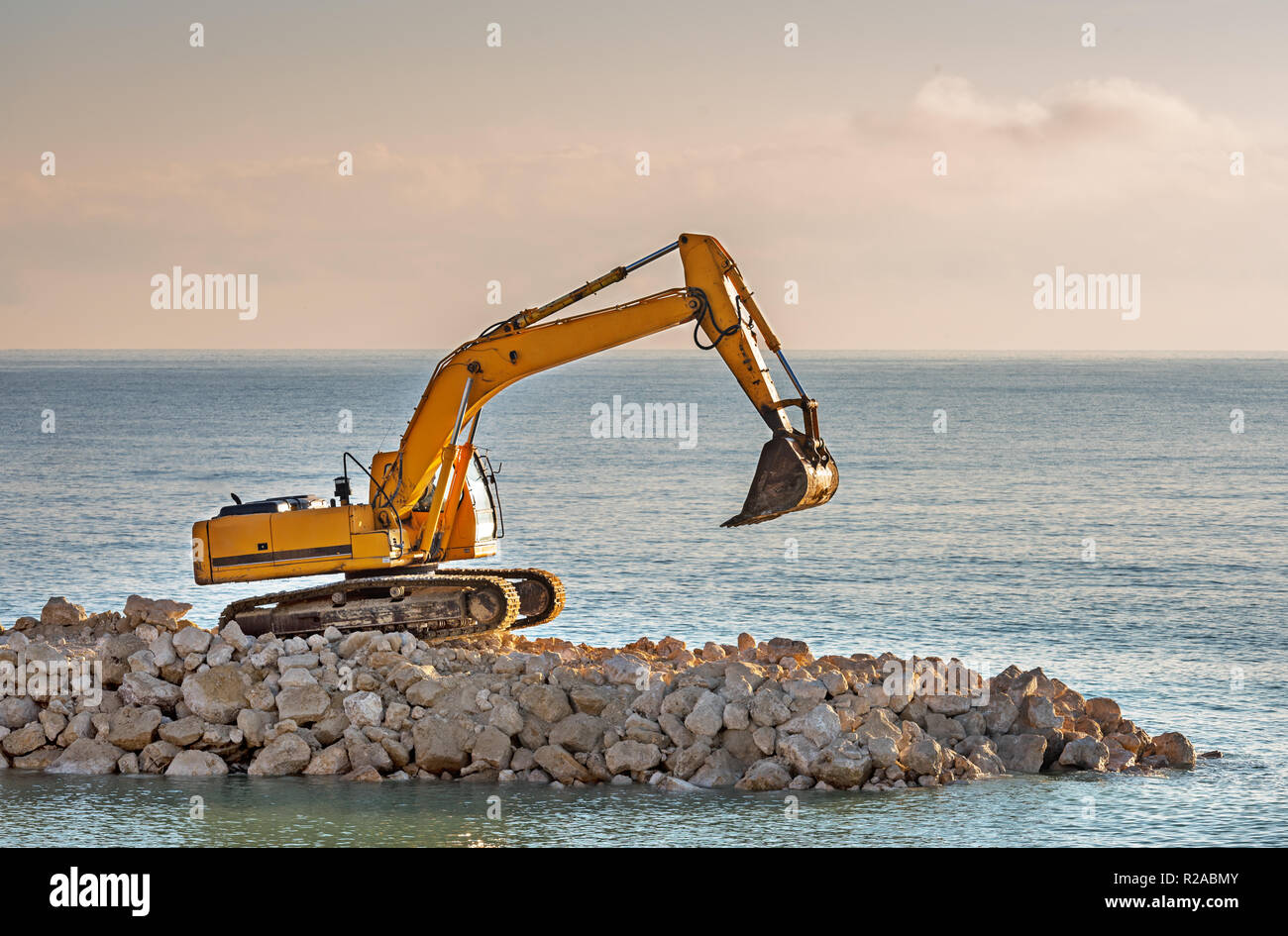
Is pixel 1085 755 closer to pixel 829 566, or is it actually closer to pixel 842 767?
pixel 842 767

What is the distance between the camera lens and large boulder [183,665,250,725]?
1861cm

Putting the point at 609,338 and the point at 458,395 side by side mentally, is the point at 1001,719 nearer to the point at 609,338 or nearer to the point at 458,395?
the point at 609,338

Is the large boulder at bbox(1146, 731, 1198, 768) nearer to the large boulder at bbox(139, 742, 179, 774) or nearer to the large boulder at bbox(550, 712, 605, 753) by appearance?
the large boulder at bbox(550, 712, 605, 753)

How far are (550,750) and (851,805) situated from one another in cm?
334

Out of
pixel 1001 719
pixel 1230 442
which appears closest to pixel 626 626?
pixel 1001 719

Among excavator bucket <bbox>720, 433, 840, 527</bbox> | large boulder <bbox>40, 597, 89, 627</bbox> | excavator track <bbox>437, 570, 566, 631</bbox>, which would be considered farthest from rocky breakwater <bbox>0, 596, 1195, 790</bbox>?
excavator track <bbox>437, 570, 566, 631</bbox>

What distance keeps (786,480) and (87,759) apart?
8628 millimetres

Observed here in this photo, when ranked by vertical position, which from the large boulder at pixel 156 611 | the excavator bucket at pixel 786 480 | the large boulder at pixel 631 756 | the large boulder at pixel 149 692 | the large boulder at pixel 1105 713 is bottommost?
the large boulder at pixel 631 756

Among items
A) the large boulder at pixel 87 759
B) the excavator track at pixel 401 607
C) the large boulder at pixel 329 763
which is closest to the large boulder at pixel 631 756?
the large boulder at pixel 329 763

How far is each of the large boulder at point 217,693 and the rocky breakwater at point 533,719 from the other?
0.9 inches

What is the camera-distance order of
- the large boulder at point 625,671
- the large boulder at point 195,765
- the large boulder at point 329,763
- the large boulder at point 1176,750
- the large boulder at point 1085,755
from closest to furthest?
1. the large boulder at point 329,763
2. the large boulder at point 195,765
3. the large boulder at point 1085,755
4. the large boulder at point 625,671
5. the large boulder at point 1176,750

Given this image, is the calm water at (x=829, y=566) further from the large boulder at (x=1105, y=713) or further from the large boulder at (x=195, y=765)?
the large boulder at (x=1105, y=713)

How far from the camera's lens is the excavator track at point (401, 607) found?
21.3 metres

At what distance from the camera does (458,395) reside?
21.2 metres
